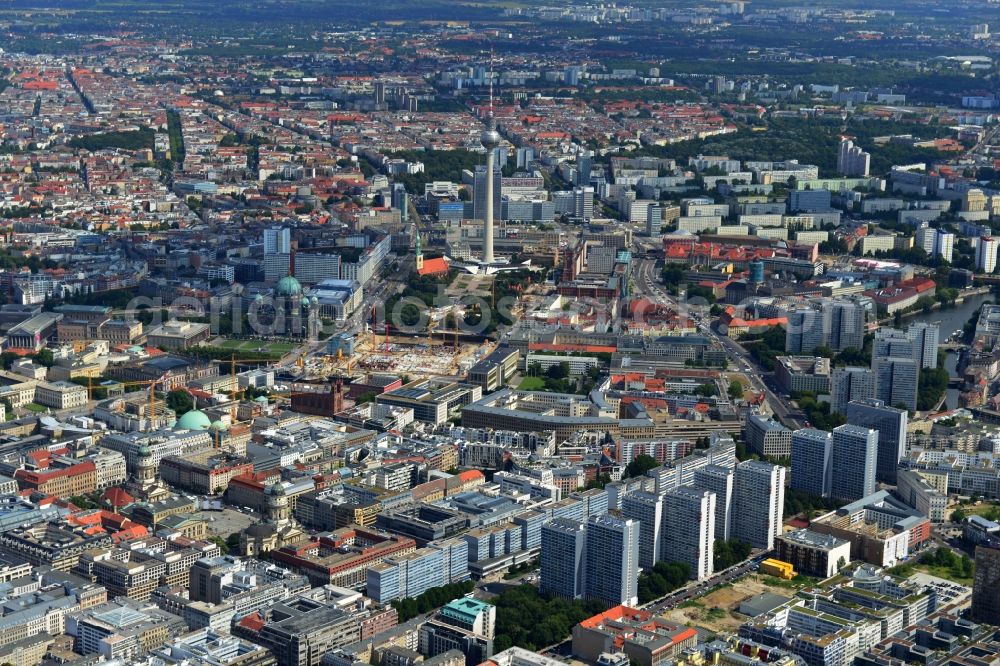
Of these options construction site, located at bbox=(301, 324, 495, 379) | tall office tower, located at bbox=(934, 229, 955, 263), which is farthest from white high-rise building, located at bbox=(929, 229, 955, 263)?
construction site, located at bbox=(301, 324, 495, 379)

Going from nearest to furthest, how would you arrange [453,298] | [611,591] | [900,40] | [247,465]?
[611,591] < [247,465] < [453,298] < [900,40]

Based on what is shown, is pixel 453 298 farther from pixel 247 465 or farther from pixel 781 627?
pixel 781 627

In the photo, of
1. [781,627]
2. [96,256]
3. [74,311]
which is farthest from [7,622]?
[96,256]

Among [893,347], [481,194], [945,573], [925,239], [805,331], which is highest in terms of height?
[481,194]

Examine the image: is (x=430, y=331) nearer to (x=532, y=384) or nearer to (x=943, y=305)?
(x=532, y=384)

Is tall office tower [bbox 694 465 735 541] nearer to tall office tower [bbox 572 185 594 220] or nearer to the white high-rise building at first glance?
the white high-rise building

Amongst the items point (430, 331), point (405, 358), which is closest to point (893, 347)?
point (405, 358)
